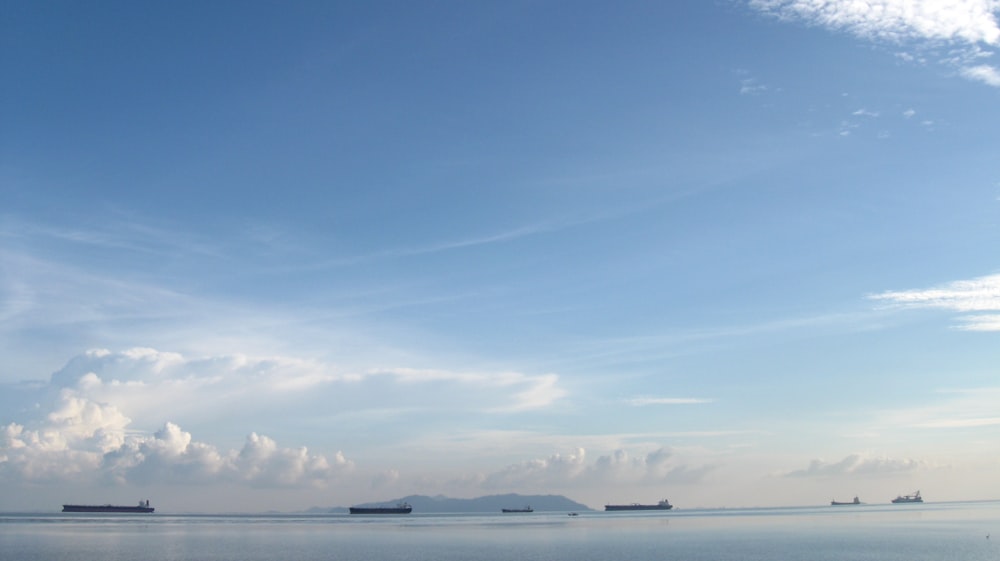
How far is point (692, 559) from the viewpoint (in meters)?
124

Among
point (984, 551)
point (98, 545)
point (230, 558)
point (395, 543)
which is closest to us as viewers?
point (230, 558)

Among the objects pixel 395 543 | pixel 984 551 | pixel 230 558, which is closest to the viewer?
pixel 230 558

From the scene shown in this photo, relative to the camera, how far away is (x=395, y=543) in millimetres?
164375

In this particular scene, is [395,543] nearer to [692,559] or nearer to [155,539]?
[155,539]

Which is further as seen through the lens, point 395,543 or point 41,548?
point 395,543

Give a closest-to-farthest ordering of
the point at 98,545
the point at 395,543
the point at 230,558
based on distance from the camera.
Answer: the point at 230,558 → the point at 98,545 → the point at 395,543

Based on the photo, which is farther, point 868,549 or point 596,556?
point 868,549

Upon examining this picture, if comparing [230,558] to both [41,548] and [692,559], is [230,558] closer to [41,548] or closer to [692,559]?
[41,548]

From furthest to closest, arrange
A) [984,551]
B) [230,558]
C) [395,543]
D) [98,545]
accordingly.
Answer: [395,543] → [98,545] → [984,551] → [230,558]

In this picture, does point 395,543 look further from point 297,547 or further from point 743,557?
point 743,557

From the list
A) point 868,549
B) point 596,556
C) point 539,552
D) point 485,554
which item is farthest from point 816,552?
point 485,554

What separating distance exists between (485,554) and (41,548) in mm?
82696

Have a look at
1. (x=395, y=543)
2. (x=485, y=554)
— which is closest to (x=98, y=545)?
(x=395, y=543)

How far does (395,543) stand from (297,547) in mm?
21988
